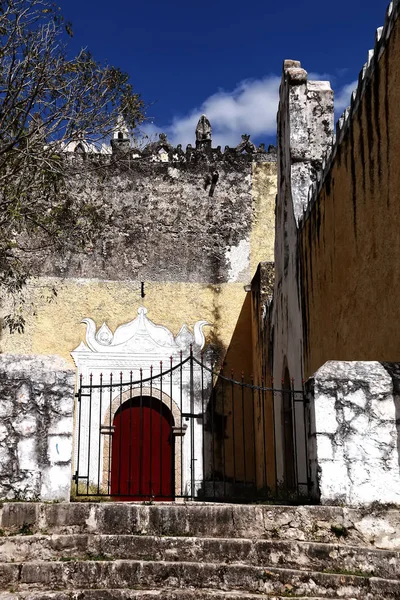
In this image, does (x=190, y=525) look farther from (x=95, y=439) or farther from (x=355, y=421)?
(x=95, y=439)

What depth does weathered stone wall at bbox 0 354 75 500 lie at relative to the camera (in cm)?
589

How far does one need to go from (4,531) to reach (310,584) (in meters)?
2.16

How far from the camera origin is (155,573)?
4980mm

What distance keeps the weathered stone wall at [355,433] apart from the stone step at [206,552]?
48 cm

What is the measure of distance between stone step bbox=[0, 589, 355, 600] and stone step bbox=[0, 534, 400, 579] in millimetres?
321

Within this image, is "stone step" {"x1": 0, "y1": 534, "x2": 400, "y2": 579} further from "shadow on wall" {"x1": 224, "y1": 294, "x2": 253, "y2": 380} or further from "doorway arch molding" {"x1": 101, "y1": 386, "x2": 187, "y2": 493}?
"shadow on wall" {"x1": 224, "y1": 294, "x2": 253, "y2": 380}

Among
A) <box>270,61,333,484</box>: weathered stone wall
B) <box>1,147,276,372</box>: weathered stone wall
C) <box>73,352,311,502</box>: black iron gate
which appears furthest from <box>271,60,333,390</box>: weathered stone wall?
<box>1,147,276,372</box>: weathered stone wall

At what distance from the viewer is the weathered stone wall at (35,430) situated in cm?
589

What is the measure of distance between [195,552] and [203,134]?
37.3 ft

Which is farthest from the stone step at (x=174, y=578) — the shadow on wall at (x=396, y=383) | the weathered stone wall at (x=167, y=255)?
the weathered stone wall at (x=167, y=255)

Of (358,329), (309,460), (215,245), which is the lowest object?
(309,460)

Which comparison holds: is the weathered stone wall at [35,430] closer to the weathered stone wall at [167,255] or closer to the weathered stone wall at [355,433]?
the weathered stone wall at [355,433]

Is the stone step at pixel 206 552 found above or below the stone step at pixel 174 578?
above

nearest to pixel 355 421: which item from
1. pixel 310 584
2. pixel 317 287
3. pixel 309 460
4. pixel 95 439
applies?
pixel 309 460
